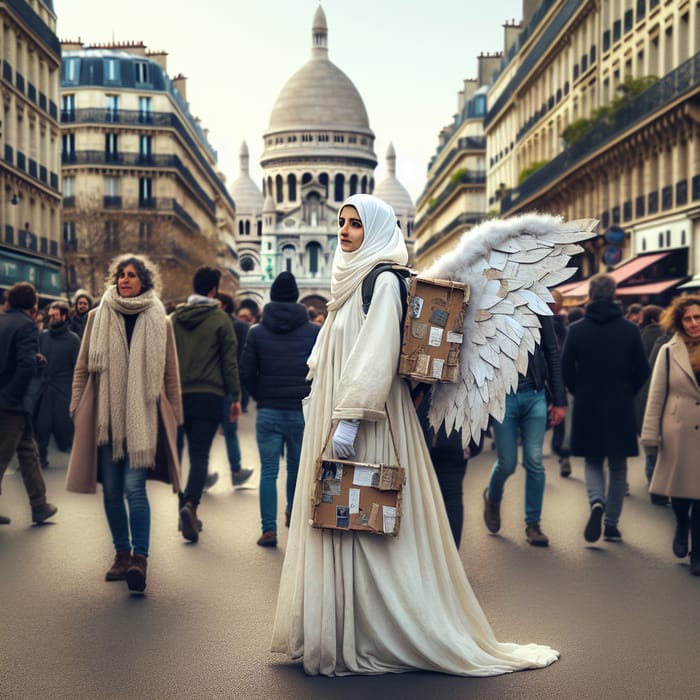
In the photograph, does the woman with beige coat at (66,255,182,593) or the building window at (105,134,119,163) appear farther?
the building window at (105,134,119,163)

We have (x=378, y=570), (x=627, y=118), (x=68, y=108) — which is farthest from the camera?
(x=68, y=108)

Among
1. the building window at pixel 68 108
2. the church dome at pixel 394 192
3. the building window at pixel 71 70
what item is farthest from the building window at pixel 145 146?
the church dome at pixel 394 192

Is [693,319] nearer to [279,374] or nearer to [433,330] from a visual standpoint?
[279,374]

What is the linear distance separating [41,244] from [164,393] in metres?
32.4

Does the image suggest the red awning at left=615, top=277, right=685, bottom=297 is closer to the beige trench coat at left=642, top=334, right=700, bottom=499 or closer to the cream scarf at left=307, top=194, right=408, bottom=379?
the beige trench coat at left=642, top=334, right=700, bottom=499

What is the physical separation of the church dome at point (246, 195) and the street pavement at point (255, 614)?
154 m

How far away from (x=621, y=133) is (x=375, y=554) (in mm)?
25214

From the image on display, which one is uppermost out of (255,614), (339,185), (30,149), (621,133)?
(339,185)

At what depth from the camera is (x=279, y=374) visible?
8.91m

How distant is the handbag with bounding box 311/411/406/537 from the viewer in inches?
209

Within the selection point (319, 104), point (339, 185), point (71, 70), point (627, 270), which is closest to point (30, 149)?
point (627, 270)

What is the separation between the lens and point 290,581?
5367 millimetres

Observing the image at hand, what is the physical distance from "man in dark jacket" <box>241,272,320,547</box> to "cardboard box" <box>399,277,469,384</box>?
10.9 feet

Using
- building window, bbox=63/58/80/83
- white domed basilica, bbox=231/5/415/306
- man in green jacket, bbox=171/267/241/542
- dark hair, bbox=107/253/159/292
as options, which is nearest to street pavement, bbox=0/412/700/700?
man in green jacket, bbox=171/267/241/542
